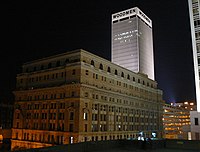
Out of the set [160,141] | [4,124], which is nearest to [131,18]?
[4,124]

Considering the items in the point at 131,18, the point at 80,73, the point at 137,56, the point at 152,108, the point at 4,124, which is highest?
the point at 131,18

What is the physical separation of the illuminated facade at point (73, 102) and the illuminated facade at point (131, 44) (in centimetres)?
7838

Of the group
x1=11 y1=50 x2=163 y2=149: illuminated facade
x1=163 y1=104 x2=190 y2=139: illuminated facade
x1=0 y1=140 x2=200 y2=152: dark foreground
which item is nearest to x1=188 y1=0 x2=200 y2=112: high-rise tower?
x1=0 y1=140 x2=200 y2=152: dark foreground

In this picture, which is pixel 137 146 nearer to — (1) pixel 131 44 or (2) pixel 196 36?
(2) pixel 196 36

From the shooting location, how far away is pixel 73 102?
72312 millimetres

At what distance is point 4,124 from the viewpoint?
128 meters

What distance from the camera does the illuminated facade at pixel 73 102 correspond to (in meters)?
72.2

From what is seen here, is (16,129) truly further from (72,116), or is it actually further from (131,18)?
(131,18)

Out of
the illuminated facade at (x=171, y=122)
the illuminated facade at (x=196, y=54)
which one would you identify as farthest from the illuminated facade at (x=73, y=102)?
the illuminated facade at (x=171, y=122)

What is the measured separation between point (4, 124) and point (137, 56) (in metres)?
108

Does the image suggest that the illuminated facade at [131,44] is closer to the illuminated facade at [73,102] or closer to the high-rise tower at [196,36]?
the illuminated facade at [73,102]

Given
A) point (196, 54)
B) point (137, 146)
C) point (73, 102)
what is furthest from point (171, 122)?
point (137, 146)

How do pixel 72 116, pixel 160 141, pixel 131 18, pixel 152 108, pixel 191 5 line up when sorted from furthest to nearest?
pixel 131 18 < pixel 152 108 < pixel 72 116 < pixel 191 5 < pixel 160 141

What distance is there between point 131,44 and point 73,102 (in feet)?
400
